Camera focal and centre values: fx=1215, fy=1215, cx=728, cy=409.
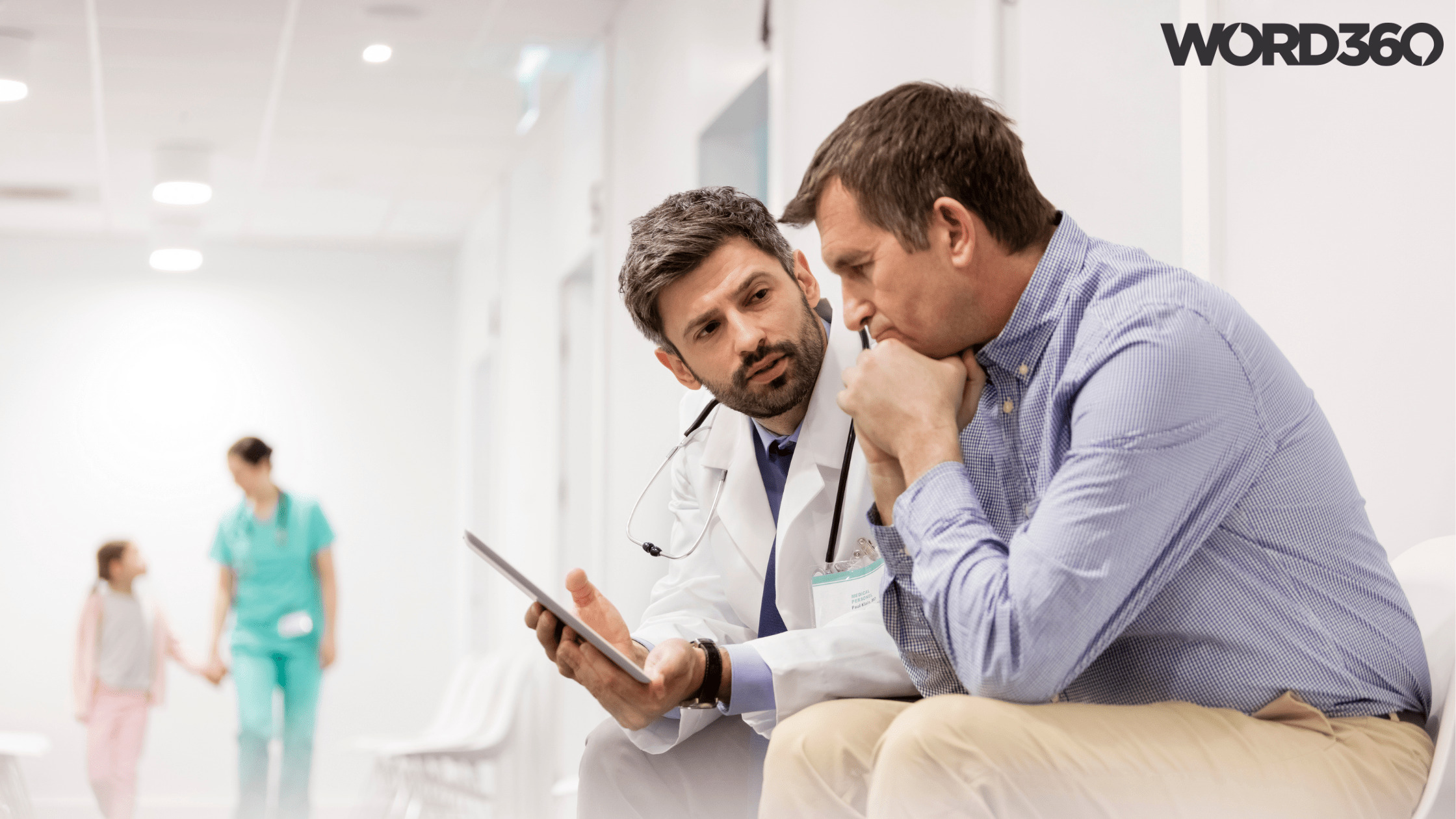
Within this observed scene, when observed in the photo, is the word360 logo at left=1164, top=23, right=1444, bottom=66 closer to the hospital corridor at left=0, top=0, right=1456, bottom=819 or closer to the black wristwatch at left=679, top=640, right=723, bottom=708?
the hospital corridor at left=0, top=0, right=1456, bottom=819

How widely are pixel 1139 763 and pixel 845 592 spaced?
1.44ft

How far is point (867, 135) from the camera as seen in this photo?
0.99 m

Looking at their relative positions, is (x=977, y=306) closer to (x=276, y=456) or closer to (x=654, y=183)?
(x=654, y=183)

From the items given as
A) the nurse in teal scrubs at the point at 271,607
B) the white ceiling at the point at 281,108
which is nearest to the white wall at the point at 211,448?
the white ceiling at the point at 281,108

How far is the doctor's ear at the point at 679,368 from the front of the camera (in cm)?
145

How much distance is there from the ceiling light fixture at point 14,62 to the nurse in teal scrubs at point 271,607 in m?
1.56

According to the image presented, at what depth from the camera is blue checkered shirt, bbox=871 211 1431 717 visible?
78 cm

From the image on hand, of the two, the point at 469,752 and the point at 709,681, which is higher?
the point at 709,681

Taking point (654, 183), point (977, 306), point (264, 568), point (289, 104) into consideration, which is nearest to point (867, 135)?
point (977, 306)

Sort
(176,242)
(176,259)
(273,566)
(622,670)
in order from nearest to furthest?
(622,670), (273,566), (176,242), (176,259)

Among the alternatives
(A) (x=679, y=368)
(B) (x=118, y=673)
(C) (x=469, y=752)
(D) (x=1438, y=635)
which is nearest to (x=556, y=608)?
(A) (x=679, y=368)

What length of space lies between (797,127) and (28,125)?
3931mm

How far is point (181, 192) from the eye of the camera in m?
5.92

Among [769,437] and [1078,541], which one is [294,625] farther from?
[1078,541]
